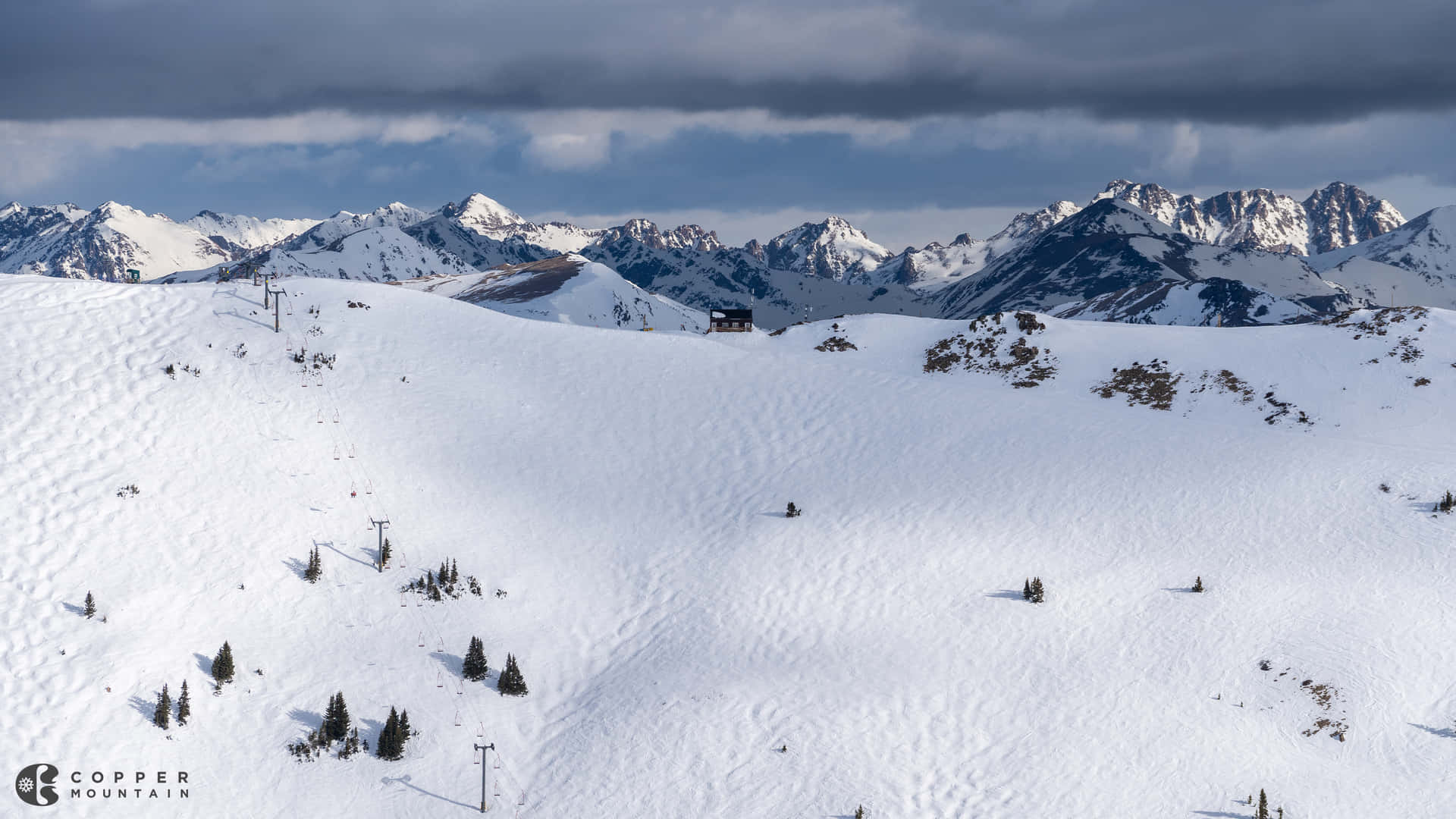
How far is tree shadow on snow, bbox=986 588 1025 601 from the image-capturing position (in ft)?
150

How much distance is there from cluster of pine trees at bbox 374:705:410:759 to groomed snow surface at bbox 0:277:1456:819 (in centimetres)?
43

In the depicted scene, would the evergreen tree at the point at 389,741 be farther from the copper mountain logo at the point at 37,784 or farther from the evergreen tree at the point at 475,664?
the copper mountain logo at the point at 37,784

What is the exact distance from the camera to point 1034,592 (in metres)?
45.4

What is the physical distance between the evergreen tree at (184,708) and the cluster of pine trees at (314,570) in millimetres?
7974

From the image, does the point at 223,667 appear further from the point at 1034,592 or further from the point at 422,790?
the point at 1034,592

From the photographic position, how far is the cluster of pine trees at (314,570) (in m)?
45.5

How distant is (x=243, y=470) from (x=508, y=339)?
25948mm

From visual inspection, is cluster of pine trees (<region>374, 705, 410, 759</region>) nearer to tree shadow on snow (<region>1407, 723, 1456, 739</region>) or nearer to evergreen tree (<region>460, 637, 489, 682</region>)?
evergreen tree (<region>460, 637, 489, 682</region>)

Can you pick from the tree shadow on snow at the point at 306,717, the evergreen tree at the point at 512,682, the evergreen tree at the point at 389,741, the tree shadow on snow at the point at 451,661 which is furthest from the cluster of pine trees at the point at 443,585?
the evergreen tree at the point at 389,741

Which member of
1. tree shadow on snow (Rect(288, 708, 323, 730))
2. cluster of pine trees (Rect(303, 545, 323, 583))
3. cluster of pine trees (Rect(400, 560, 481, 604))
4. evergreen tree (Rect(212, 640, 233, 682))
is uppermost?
cluster of pine trees (Rect(303, 545, 323, 583))

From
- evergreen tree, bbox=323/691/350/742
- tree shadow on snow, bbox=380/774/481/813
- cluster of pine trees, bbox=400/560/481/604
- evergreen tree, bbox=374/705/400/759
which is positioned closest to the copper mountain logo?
evergreen tree, bbox=323/691/350/742

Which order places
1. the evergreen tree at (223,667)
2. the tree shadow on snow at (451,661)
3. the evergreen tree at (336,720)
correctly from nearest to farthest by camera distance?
1. the evergreen tree at (336,720)
2. the evergreen tree at (223,667)
3. the tree shadow on snow at (451,661)

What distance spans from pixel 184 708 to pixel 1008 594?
34.5m

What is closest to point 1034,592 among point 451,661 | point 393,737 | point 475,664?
point 475,664
